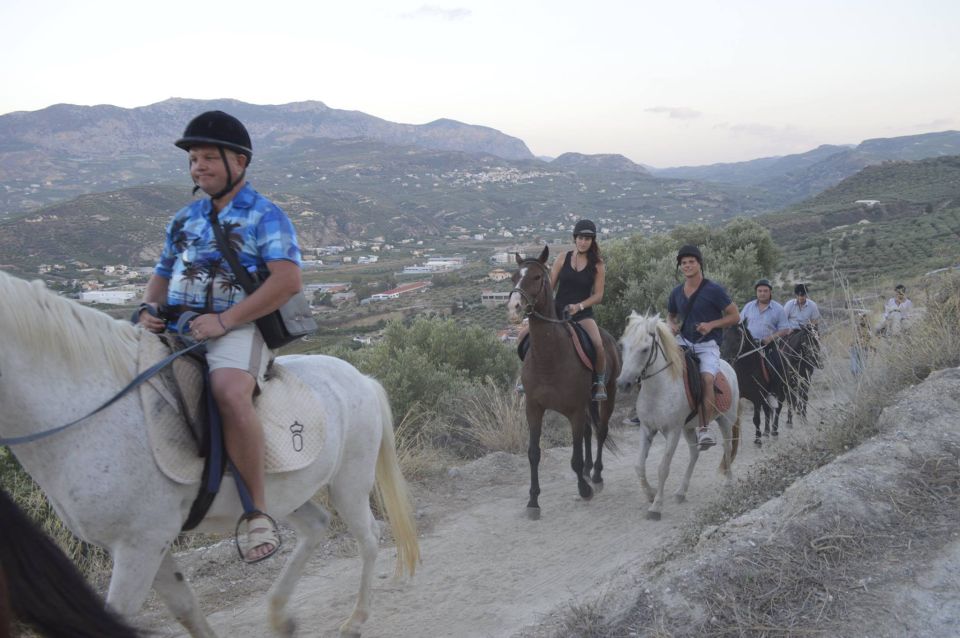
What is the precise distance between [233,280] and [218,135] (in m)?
0.72

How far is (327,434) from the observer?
364 cm

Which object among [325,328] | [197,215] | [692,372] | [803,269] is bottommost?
[325,328]

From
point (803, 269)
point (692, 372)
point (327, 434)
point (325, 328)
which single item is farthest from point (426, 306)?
point (327, 434)

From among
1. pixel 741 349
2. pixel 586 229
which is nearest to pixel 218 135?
pixel 586 229

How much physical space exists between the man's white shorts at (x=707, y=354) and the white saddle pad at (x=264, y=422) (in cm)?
476

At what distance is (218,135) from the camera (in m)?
3.22

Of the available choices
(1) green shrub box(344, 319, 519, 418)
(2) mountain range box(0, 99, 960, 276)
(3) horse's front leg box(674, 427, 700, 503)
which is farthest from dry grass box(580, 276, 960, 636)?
(2) mountain range box(0, 99, 960, 276)

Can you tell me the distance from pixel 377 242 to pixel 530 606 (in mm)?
89744

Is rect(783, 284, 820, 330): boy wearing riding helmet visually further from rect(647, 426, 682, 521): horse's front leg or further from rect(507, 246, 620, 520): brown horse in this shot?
rect(507, 246, 620, 520): brown horse

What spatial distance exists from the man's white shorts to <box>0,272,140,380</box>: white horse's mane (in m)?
5.69

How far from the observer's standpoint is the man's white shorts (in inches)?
277

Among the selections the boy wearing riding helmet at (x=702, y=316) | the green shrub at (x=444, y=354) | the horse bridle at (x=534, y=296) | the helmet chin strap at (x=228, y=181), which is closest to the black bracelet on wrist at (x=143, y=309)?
the helmet chin strap at (x=228, y=181)

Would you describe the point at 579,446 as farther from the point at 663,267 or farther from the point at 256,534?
the point at 663,267

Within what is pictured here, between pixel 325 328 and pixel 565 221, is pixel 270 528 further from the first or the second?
pixel 565 221
